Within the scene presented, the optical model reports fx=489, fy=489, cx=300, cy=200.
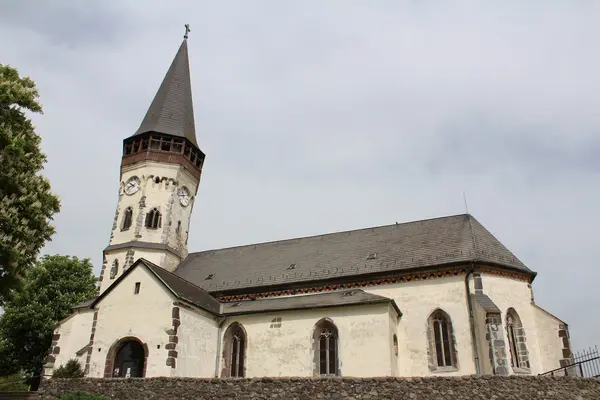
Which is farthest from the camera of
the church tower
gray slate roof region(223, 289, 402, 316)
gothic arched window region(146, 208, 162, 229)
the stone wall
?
gothic arched window region(146, 208, 162, 229)

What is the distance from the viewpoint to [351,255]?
27.2 meters

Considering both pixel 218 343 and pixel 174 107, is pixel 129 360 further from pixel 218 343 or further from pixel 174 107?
pixel 174 107

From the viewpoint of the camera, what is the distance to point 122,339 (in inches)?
880

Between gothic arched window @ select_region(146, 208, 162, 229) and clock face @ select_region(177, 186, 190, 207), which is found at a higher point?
clock face @ select_region(177, 186, 190, 207)

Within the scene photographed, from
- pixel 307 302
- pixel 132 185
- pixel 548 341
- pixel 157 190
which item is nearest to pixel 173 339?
pixel 307 302

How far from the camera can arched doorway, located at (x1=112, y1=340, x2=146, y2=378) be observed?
21.9 metres

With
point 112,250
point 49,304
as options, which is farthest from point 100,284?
point 49,304

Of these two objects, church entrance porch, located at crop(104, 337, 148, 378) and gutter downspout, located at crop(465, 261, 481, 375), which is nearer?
gutter downspout, located at crop(465, 261, 481, 375)

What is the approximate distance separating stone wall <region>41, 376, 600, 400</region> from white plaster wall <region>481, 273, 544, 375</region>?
677cm

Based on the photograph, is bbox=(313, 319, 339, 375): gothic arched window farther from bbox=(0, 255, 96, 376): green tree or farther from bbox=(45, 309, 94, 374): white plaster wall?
bbox=(0, 255, 96, 376): green tree

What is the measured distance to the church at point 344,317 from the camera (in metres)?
21.4

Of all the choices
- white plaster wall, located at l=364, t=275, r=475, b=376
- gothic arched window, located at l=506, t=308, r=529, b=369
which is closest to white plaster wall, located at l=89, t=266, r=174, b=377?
white plaster wall, located at l=364, t=275, r=475, b=376

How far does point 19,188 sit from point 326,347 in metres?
14.0

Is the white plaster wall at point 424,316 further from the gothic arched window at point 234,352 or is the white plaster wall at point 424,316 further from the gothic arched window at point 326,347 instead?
the gothic arched window at point 234,352
